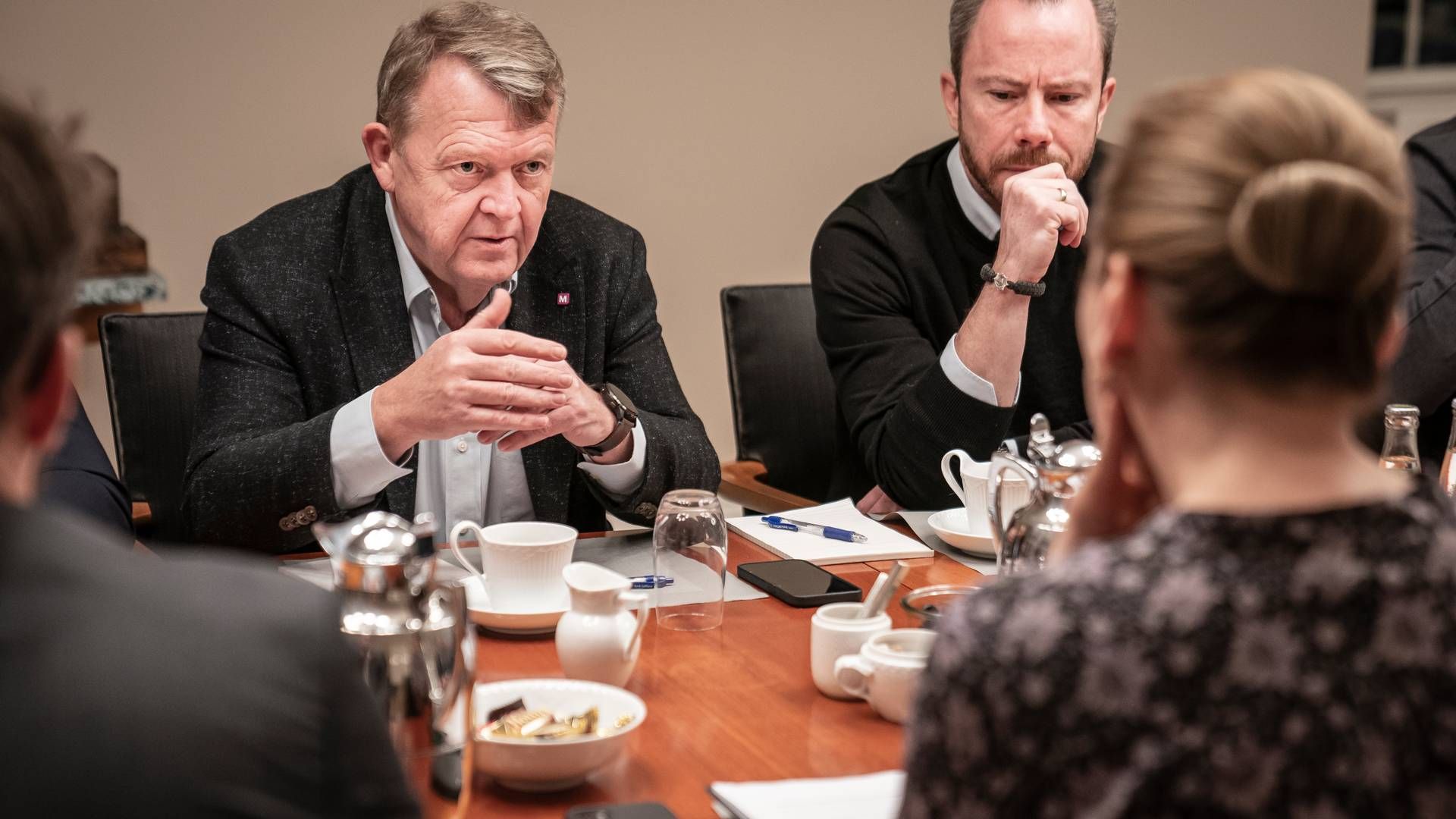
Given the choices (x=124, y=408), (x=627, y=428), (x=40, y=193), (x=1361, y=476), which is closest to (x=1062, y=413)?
(x=627, y=428)

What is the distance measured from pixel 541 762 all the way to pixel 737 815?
159 mm

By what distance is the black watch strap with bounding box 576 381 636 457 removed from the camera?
2023mm

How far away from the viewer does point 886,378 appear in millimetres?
2451

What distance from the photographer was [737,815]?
Answer: 1.08 metres

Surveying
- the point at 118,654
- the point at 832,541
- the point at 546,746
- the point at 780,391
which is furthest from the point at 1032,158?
the point at 118,654

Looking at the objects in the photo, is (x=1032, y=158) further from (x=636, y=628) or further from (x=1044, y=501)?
(x=636, y=628)

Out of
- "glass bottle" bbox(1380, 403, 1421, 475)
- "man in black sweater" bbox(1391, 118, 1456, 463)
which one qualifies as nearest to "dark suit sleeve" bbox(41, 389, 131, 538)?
"glass bottle" bbox(1380, 403, 1421, 475)

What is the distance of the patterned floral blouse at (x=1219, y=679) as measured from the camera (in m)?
0.73

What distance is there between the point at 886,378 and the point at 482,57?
2.82 feet

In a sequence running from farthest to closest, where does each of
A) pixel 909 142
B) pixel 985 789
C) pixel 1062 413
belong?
pixel 909 142
pixel 1062 413
pixel 985 789

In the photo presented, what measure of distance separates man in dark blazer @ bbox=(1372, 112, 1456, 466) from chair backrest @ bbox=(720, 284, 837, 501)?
100 cm

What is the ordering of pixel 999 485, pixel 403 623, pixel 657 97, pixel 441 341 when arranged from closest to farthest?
1. pixel 403 623
2. pixel 999 485
3. pixel 441 341
4. pixel 657 97

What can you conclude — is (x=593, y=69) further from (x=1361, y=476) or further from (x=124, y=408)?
(x=1361, y=476)

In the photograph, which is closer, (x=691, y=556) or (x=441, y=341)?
(x=691, y=556)
